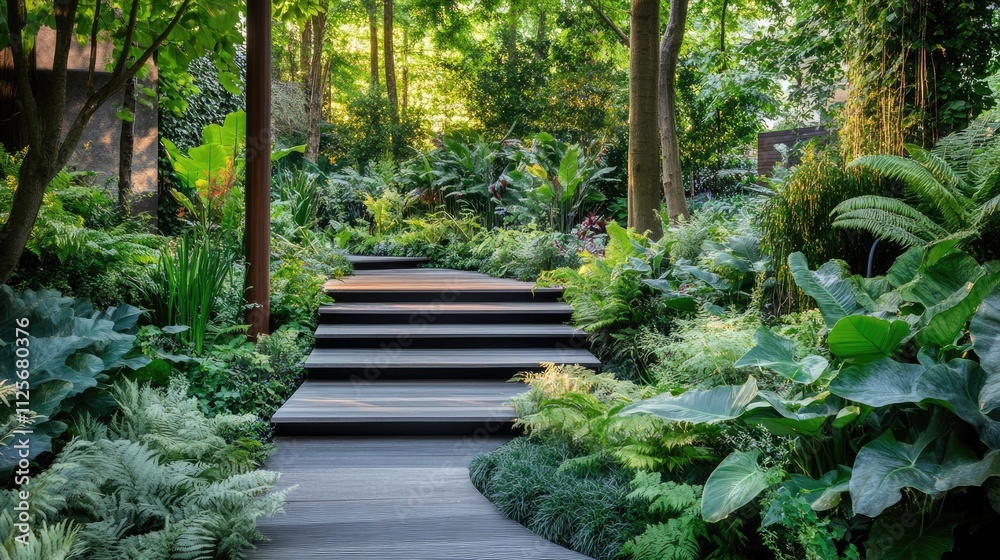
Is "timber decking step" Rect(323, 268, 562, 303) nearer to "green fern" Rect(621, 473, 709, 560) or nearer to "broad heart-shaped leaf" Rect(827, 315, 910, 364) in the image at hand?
"green fern" Rect(621, 473, 709, 560)

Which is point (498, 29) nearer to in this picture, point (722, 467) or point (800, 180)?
point (800, 180)

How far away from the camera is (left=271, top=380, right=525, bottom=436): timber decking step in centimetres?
411

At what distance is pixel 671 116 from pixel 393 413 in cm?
582

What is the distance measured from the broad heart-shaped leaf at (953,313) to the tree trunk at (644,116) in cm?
454

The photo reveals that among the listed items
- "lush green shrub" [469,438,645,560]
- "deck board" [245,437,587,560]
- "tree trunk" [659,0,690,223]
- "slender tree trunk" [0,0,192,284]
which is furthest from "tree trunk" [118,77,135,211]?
"tree trunk" [659,0,690,223]

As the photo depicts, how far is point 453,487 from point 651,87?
5.22m

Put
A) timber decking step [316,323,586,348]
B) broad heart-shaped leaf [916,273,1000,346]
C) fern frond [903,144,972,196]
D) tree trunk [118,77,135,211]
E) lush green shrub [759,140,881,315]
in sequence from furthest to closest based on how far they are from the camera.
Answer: tree trunk [118,77,135,211], timber decking step [316,323,586,348], lush green shrub [759,140,881,315], fern frond [903,144,972,196], broad heart-shaped leaf [916,273,1000,346]

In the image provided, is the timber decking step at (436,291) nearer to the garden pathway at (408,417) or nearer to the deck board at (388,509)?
the garden pathway at (408,417)

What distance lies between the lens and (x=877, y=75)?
467 cm

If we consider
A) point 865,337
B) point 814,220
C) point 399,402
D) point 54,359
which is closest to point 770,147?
point 814,220

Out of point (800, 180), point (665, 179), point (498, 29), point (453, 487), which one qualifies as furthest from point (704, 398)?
point (498, 29)

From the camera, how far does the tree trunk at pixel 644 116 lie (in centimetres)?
708

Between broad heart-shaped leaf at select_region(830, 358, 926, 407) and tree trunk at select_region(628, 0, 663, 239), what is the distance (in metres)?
4.72

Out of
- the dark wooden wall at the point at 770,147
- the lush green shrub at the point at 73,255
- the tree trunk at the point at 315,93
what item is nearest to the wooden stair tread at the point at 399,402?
the lush green shrub at the point at 73,255
